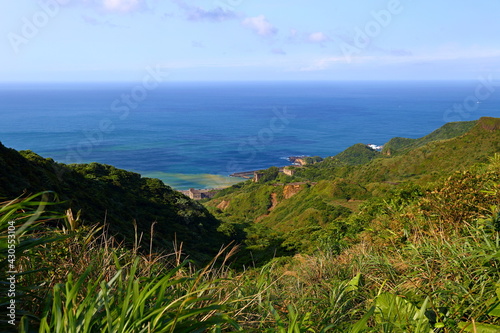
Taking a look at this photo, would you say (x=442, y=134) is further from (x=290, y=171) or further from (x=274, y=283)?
(x=274, y=283)

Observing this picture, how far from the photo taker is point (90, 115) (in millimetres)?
196500

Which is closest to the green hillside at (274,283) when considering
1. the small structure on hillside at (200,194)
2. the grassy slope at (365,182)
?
the grassy slope at (365,182)

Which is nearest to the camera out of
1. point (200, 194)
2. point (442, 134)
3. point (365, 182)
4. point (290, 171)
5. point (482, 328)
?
point (482, 328)

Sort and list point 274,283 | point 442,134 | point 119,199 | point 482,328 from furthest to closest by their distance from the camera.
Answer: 1. point 442,134
2. point 119,199
3. point 274,283
4. point 482,328

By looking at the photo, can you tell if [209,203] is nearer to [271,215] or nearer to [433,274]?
[271,215]

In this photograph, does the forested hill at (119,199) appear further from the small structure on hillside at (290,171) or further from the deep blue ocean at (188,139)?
the deep blue ocean at (188,139)

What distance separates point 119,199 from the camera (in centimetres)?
3183

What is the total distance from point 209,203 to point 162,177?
3533 cm

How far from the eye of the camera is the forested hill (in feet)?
68.2

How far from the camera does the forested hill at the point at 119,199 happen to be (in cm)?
2080

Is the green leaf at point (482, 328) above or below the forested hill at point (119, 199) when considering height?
above

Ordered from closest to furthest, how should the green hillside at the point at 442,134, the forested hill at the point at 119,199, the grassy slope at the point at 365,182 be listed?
the forested hill at the point at 119,199, the grassy slope at the point at 365,182, the green hillside at the point at 442,134

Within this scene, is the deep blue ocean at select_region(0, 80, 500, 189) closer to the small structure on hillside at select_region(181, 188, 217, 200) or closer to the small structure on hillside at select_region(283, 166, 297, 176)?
the small structure on hillside at select_region(181, 188, 217, 200)

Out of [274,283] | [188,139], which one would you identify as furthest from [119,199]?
[188,139]
